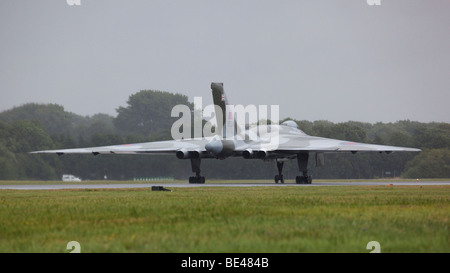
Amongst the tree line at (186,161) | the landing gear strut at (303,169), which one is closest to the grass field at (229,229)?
the landing gear strut at (303,169)

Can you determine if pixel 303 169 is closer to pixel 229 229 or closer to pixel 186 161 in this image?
pixel 186 161

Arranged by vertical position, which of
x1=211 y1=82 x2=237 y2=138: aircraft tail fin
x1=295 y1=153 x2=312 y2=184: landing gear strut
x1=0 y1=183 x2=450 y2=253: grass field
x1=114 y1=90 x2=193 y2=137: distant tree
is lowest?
x1=0 y1=183 x2=450 y2=253: grass field

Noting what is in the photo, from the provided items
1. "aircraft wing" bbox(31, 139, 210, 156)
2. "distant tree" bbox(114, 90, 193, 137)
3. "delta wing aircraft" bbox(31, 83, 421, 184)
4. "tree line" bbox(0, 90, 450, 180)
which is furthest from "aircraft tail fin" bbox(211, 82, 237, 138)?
"distant tree" bbox(114, 90, 193, 137)

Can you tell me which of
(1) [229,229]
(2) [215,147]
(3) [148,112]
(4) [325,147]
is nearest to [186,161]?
(2) [215,147]

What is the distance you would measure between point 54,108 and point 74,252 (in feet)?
331

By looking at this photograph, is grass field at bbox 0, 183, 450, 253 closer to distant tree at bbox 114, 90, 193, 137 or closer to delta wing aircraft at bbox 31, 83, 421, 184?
delta wing aircraft at bbox 31, 83, 421, 184

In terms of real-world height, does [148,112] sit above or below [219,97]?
above

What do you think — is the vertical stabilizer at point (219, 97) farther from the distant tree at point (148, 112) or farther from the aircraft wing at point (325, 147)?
the distant tree at point (148, 112)

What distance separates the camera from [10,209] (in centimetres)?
1694

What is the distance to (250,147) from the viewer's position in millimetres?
46125

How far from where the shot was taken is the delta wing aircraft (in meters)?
43.9
